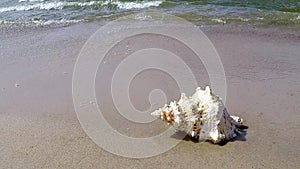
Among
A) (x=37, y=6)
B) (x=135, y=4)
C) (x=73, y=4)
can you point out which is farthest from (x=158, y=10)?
(x=37, y=6)

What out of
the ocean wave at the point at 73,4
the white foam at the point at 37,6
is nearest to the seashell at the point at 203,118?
the ocean wave at the point at 73,4

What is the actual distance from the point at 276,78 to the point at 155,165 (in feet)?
8.11

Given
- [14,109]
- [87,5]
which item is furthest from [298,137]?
[87,5]

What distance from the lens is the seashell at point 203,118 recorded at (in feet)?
12.5

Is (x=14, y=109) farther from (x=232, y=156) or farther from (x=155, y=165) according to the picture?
(x=232, y=156)

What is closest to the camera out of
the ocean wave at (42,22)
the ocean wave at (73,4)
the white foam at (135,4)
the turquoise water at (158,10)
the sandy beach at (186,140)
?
the sandy beach at (186,140)

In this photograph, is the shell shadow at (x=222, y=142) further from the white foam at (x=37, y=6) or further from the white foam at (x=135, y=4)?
the white foam at (x=37, y=6)

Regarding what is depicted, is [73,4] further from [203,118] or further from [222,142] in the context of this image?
[222,142]

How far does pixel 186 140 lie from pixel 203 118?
0.29 metres

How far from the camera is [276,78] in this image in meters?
5.36

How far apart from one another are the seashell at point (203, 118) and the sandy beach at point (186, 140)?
0.35ft

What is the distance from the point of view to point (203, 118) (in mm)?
3850

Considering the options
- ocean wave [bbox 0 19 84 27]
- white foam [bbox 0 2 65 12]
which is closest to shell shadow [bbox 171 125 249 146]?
ocean wave [bbox 0 19 84 27]

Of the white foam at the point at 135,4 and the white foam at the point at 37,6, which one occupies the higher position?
the white foam at the point at 135,4
